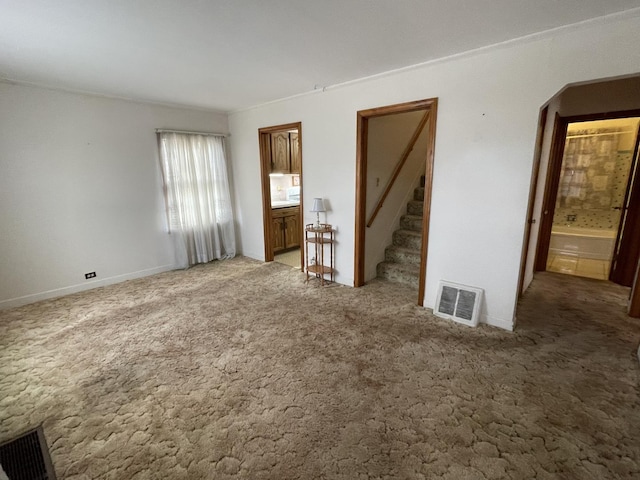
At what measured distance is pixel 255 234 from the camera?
5094 millimetres

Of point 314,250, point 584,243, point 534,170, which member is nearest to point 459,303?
point 534,170

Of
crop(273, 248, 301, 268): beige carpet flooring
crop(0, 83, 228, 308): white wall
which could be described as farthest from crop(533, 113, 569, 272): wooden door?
crop(0, 83, 228, 308): white wall

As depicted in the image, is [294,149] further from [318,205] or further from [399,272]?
[399,272]

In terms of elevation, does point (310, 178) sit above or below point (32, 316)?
above

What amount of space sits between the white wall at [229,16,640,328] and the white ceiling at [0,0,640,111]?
0.52ft

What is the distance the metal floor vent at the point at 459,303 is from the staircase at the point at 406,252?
2.39 feet

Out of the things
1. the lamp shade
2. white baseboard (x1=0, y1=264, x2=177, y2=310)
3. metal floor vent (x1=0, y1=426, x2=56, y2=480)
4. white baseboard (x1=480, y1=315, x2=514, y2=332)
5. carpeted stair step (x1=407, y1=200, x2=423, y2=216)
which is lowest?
metal floor vent (x1=0, y1=426, x2=56, y2=480)

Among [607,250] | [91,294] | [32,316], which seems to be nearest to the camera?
[32,316]

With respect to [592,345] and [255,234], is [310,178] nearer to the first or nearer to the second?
[255,234]

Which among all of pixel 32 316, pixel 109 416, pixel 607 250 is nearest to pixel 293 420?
pixel 109 416

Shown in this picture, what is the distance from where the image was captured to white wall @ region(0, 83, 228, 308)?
3.19m

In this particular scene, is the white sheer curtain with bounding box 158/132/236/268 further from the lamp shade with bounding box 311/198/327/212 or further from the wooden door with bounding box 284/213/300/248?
the lamp shade with bounding box 311/198/327/212

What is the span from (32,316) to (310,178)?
11.5 ft

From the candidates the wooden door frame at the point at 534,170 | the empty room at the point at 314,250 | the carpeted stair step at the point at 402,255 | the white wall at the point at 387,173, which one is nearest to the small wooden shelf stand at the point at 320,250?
the empty room at the point at 314,250
